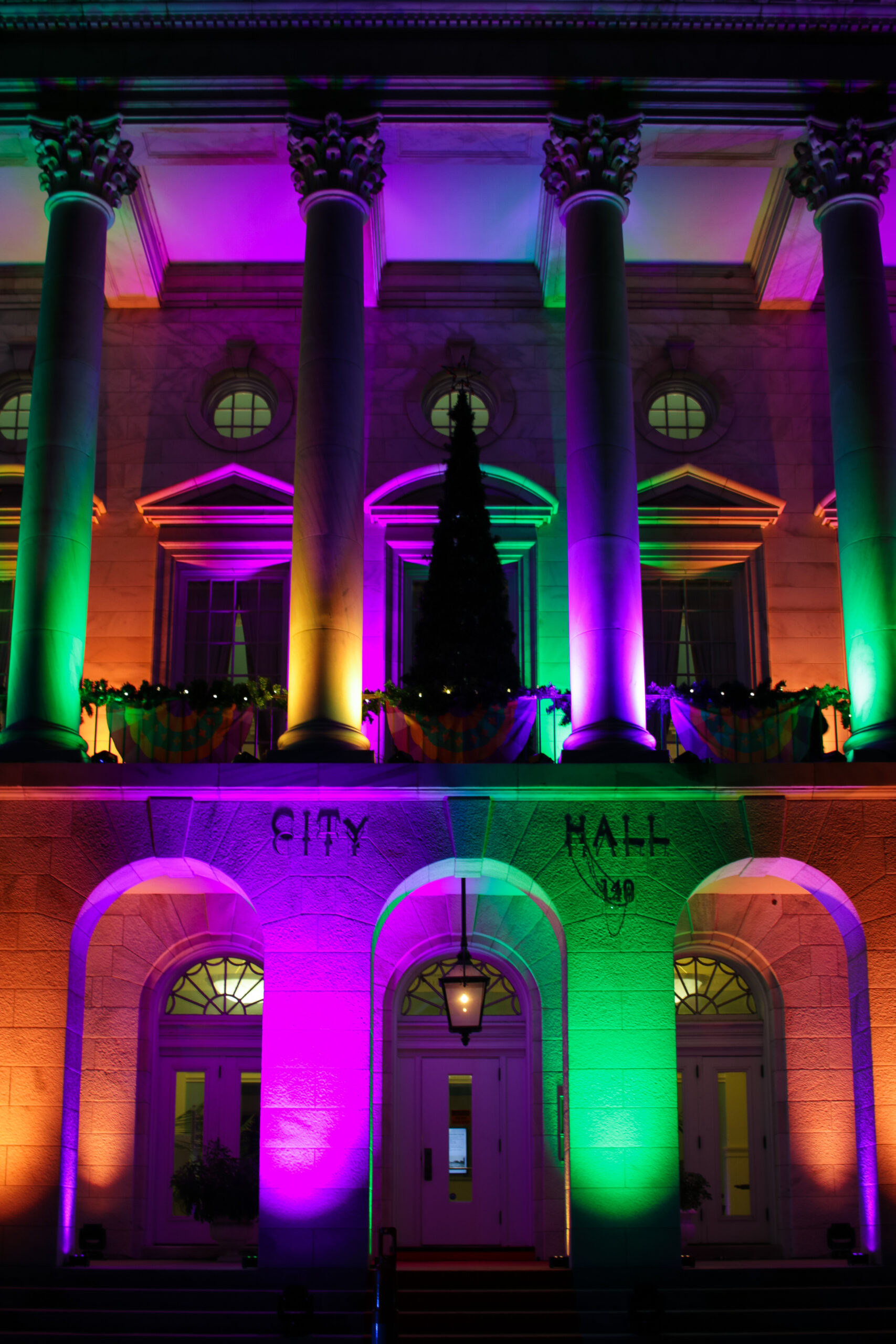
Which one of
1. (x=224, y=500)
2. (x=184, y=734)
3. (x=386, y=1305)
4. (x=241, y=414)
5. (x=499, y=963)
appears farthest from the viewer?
(x=241, y=414)

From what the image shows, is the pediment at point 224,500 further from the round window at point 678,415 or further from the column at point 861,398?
the column at point 861,398

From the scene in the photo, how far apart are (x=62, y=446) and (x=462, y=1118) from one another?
1141 centimetres

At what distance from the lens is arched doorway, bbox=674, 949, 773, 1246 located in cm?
2130

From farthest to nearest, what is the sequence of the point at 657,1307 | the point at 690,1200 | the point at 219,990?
the point at 219,990, the point at 690,1200, the point at 657,1307

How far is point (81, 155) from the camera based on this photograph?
2103 centimetres

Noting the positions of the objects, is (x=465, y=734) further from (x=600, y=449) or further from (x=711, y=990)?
(x=711, y=990)

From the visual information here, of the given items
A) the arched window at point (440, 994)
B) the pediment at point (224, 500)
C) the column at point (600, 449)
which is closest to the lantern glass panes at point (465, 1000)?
the column at point (600, 449)

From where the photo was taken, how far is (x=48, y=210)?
21.2 m

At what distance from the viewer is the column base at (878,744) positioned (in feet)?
60.8

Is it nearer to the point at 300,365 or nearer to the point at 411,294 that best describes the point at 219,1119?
the point at 300,365

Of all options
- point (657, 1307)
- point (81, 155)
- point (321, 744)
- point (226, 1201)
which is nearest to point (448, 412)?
point (81, 155)

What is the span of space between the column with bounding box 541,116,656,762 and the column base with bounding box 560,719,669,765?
2 centimetres

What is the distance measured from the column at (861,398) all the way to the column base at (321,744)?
656 centimetres

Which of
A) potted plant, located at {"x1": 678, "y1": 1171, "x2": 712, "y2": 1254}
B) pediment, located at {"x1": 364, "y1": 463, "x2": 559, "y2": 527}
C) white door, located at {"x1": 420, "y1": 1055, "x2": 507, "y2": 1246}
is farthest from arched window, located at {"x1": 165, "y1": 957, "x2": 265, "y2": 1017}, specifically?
pediment, located at {"x1": 364, "y1": 463, "x2": 559, "y2": 527}
